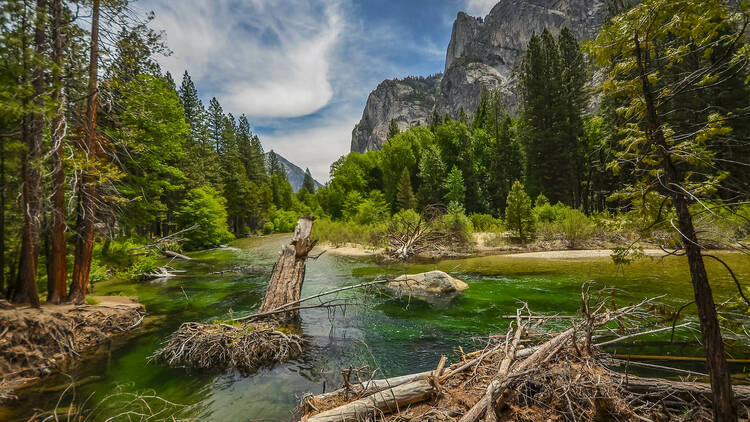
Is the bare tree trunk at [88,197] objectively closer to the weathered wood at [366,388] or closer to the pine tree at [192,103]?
the weathered wood at [366,388]

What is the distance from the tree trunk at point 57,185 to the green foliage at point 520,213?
20399mm

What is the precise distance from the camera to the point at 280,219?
164 feet

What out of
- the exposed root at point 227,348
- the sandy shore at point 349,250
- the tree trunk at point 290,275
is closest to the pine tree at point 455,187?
the sandy shore at point 349,250

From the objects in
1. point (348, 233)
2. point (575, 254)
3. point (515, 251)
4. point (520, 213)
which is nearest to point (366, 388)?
point (575, 254)

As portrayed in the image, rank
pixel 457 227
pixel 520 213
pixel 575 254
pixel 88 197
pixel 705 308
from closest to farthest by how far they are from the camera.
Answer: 1. pixel 705 308
2. pixel 88 197
3. pixel 575 254
4. pixel 520 213
5. pixel 457 227

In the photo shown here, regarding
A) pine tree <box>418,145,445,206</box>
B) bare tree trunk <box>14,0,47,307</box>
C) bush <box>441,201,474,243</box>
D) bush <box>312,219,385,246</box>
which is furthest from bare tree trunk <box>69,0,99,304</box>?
pine tree <box>418,145,445,206</box>

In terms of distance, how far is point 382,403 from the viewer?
9.70 ft

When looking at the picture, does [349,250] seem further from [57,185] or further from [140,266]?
[57,185]

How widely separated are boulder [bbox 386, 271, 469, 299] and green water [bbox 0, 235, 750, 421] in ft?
1.66

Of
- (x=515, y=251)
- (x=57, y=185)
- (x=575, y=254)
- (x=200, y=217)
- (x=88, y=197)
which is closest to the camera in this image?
(x=57, y=185)

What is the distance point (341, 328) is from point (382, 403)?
15.6 ft

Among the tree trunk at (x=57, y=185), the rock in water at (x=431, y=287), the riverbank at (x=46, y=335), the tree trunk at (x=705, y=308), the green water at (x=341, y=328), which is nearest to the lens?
the tree trunk at (x=705, y=308)

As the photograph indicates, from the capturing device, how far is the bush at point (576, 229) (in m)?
18.2

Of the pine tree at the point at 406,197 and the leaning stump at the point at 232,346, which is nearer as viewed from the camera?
the leaning stump at the point at 232,346
